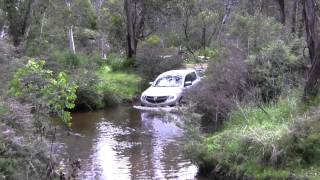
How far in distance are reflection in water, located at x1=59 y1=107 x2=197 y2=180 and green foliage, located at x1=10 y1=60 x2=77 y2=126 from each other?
98.0 inches

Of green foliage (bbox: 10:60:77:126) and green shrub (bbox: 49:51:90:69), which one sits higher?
green foliage (bbox: 10:60:77:126)

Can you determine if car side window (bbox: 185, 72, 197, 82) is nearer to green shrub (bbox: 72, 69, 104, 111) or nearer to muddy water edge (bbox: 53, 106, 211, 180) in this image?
muddy water edge (bbox: 53, 106, 211, 180)

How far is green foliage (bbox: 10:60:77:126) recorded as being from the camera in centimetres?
978

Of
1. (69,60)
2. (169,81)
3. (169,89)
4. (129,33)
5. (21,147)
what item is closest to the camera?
(21,147)

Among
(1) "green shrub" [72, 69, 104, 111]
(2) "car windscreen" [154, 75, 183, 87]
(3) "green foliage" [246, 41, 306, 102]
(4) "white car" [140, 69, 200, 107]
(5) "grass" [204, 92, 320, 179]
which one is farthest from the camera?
(1) "green shrub" [72, 69, 104, 111]

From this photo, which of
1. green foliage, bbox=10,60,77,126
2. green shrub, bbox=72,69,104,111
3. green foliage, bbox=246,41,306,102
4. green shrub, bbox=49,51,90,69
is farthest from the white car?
green foliage, bbox=10,60,77,126

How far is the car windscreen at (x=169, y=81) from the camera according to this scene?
22.3 m

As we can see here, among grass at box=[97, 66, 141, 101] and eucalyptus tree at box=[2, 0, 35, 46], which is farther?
eucalyptus tree at box=[2, 0, 35, 46]

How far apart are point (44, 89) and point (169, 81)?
42.8 ft

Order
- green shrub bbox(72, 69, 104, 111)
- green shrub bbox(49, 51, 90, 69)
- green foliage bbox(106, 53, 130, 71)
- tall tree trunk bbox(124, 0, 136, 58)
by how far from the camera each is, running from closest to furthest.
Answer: green shrub bbox(72, 69, 104, 111) < green shrub bbox(49, 51, 90, 69) < green foliage bbox(106, 53, 130, 71) < tall tree trunk bbox(124, 0, 136, 58)

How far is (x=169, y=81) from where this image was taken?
2266 cm

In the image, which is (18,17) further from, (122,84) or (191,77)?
(191,77)

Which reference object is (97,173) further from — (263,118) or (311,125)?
(311,125)

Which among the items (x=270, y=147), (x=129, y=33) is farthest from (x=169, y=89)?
(x=129, y=33)
